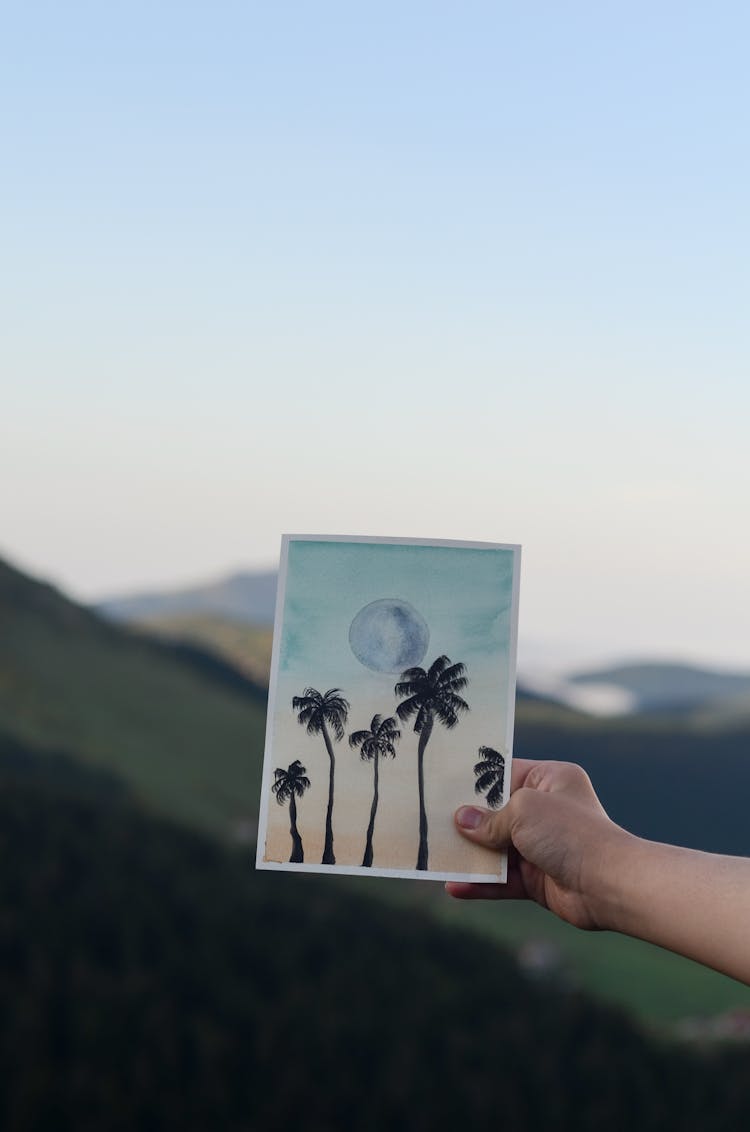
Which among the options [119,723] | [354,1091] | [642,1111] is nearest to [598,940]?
[642,1111]

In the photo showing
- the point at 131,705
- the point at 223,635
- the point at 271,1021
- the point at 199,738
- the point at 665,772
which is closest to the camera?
the point at 271,1021

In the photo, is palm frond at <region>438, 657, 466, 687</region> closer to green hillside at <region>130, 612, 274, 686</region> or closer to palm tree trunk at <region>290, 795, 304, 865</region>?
palm tree trunk at <region>290, 795, 304, 865</region>

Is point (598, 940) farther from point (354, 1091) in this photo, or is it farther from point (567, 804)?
point (567, 804)

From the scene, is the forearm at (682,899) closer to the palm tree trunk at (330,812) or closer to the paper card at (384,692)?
the paper card at (384,692)

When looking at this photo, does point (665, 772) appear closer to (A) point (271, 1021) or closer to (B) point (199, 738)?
(B) point (199, 738)

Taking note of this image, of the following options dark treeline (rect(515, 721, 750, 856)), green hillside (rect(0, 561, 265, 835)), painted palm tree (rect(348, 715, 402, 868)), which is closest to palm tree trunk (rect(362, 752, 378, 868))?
painted palm tree (rect(348, 715, 402, 868))

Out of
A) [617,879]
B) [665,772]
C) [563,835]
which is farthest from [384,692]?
[665,772]


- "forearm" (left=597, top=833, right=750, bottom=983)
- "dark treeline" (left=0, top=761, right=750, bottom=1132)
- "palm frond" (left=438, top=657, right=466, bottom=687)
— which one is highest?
"palm frond" (left=438, top=657, right=466, bottom=687)

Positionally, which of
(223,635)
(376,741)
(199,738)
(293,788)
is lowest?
(293,788)
